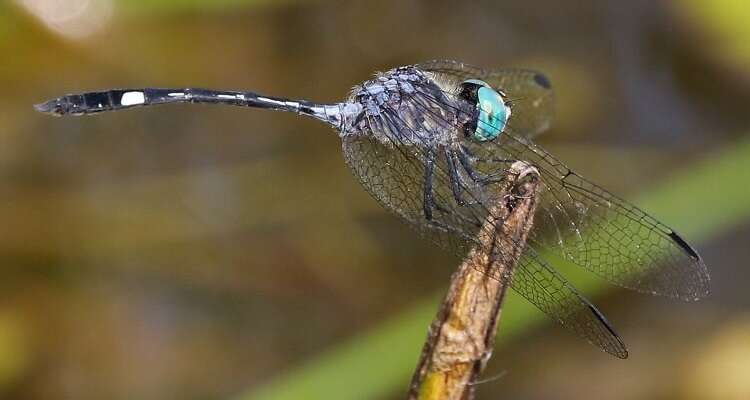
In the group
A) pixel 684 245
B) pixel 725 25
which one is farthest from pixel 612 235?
pixel 725 25

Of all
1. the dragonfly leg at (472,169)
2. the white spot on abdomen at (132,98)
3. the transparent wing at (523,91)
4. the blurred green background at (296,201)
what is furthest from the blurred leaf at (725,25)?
the white spot on abdomen at (132,98)

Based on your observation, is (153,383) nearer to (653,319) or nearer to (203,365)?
(203,365)

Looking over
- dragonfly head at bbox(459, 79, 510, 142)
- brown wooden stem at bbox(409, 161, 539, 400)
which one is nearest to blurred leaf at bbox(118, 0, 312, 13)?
dragonfly head at bbox(459, 79, 510, 142)

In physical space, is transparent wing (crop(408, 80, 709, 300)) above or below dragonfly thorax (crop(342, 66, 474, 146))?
below

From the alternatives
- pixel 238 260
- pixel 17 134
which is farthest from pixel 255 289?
pixel 17 134

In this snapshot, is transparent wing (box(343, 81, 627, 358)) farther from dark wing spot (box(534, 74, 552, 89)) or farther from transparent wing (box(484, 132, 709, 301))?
dark wing spot (box(534, 74, 552, 89))

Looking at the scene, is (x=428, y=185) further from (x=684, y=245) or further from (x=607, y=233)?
(x=684, y=245)

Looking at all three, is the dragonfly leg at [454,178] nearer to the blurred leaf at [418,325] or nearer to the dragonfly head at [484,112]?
the dragonfly head at [484,112]
